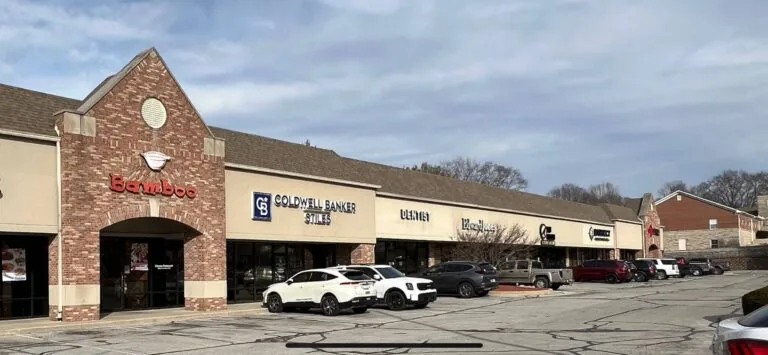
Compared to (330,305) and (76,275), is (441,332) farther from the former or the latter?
(76,275)

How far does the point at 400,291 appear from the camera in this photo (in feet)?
83.4

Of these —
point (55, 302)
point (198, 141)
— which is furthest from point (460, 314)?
point (55, 302)

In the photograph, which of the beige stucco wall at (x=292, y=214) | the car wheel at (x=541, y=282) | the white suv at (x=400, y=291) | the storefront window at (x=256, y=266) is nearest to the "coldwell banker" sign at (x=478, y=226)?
the car wheel at (x=541, y=282)

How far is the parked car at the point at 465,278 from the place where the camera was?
31.7 metres

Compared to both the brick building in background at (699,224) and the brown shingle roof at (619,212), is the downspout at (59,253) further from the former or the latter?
the brick building in background at (699,224)

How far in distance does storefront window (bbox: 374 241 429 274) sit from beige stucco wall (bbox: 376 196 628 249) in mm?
1350

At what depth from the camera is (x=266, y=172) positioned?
27.7 metres

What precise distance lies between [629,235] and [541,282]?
1441 inches

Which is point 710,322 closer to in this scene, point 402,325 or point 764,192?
point 402,325

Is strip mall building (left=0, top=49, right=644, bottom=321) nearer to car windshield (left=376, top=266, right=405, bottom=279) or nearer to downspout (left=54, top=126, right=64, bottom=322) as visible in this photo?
downspout (left=54, top=126, right=64, bottom=322)

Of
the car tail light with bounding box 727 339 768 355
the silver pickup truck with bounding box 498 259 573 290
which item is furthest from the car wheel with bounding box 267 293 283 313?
the car tail light with bounding box 727 339 768 355

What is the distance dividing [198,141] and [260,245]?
6952mm

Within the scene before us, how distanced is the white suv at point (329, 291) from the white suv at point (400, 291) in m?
1.34

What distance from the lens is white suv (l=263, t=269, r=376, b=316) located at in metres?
23.1
